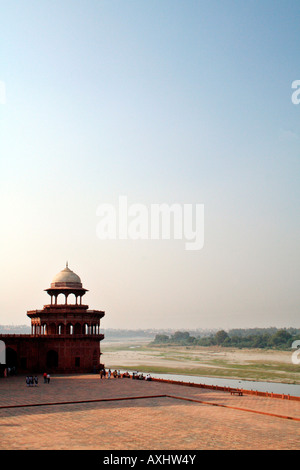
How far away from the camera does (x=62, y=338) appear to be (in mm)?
49906

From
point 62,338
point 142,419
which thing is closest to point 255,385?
point 62,338

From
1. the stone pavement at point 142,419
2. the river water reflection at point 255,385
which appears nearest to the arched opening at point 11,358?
the stone pavement at point 142,419

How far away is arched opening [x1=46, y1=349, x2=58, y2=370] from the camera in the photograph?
1991 inches

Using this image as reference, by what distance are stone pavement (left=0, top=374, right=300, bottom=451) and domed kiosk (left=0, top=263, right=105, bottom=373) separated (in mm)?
12366

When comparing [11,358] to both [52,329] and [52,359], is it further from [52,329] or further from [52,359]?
[52,329]

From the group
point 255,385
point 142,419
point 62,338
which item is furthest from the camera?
point 255,385

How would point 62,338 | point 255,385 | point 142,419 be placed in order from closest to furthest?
point 142,419 < point 62,338 < point 255,385

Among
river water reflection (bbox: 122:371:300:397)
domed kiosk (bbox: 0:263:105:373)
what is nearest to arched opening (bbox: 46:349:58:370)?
domed kiosk (bbox: 0:263:105:373)

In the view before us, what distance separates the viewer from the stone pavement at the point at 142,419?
18453 mm

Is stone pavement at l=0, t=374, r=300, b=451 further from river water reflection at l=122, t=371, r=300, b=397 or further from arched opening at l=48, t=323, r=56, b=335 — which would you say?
river water reflection at l=122, t=371, r=300, b=397

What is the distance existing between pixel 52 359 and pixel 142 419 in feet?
99.4

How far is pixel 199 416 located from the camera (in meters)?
24.5
